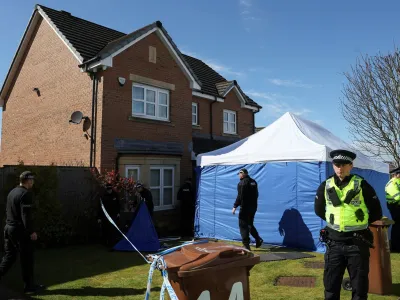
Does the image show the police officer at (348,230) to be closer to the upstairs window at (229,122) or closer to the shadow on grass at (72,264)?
the shadow on grass at (72,264)

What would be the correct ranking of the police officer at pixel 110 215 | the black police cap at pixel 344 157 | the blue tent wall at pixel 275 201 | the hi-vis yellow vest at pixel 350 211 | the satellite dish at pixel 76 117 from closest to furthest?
1. the hi-vis yellow vest at pixel 350 211
2. the black police cap at pixel 344 157
3. the blue tent wall at pixel 275 201
4. the police officer at pixel 110 215
5. the satellite dish at pixel 76 117

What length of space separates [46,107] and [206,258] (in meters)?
11.4

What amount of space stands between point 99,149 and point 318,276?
701cm

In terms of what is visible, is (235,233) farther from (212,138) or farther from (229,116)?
(229,116)

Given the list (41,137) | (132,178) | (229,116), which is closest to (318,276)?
(132,178)

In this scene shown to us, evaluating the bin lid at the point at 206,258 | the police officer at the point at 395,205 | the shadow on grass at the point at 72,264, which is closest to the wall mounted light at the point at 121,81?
the shadow on grass at the point at 72,264

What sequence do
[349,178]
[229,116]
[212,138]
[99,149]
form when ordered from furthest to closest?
[229,116]
[212,138]
[99,149]
[349,178]

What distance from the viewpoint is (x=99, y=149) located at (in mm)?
10734

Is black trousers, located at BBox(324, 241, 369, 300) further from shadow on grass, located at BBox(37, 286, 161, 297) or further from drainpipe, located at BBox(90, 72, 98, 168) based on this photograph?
drainpipe, located at BBox(90, 72, 98, 168)

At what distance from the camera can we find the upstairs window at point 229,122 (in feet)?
56.1

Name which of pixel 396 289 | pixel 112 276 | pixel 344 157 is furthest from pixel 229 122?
pixel 344 157

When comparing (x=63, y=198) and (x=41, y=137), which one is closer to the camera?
(x=63, y=198)

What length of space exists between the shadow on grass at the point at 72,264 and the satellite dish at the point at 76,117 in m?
3.95

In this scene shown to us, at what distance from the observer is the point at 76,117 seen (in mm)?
11422
